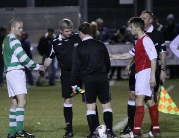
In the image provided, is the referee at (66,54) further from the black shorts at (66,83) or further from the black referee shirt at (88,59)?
the black referee shirt at (88,59)

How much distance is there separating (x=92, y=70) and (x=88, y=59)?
0.20m

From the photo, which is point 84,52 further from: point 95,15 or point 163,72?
point 95,15

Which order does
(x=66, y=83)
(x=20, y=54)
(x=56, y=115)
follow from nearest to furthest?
1. (x=20, y=54)
2. (x=66, y=83)
3. (x=56, y=115)

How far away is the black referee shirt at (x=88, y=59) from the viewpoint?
12.3m

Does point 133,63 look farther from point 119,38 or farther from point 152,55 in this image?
point 119,38

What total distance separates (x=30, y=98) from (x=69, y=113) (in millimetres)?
7217

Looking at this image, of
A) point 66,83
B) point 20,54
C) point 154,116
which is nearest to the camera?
point 20,54

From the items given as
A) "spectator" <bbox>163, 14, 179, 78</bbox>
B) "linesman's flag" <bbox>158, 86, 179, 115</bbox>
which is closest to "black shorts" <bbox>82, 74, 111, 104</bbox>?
"linesman's flag" <bbox>158, 86, 179, 115</bbox>

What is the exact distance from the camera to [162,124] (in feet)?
47.9

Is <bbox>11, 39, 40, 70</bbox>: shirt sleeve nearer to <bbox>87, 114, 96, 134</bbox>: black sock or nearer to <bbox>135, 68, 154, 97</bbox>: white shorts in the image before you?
<bbox>87, 114, 96, 134</bbox>: black sock

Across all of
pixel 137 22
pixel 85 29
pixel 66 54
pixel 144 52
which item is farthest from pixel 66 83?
pixel 137 22

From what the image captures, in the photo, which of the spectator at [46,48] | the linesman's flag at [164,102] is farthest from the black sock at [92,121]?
the spectator at [46,48]

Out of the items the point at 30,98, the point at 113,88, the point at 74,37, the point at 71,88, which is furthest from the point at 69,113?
the point at 113,88

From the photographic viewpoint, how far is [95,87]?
40.8 ft
